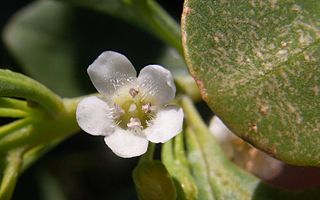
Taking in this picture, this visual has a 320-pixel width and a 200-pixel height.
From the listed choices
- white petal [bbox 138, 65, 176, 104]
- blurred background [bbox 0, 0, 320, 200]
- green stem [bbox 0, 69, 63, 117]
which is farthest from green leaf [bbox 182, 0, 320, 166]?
blurred background [bbox 0, 0, 320, 200]

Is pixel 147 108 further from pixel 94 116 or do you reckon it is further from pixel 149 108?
pixel 94 116

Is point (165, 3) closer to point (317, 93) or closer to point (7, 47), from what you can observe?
point (7, 47)

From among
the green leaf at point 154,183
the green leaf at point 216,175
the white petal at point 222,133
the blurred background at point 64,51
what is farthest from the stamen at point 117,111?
the blurred background at point 64,51

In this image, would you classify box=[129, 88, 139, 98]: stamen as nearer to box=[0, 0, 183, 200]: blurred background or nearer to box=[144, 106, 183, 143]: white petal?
box=[144, 106, 183, 143]: white petal

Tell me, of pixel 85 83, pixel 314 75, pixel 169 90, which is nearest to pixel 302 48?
pixel 314 75

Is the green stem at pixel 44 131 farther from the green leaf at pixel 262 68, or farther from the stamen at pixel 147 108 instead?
the green leaf at pixel 262 68

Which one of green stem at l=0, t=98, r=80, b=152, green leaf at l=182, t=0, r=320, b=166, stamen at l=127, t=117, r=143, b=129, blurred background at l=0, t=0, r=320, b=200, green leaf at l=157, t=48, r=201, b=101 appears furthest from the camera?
blurred background at l=0, t=0, r=320, b=200

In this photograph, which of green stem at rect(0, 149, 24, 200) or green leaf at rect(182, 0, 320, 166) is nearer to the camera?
green leaf at rect(182, 0, 320, 166)
